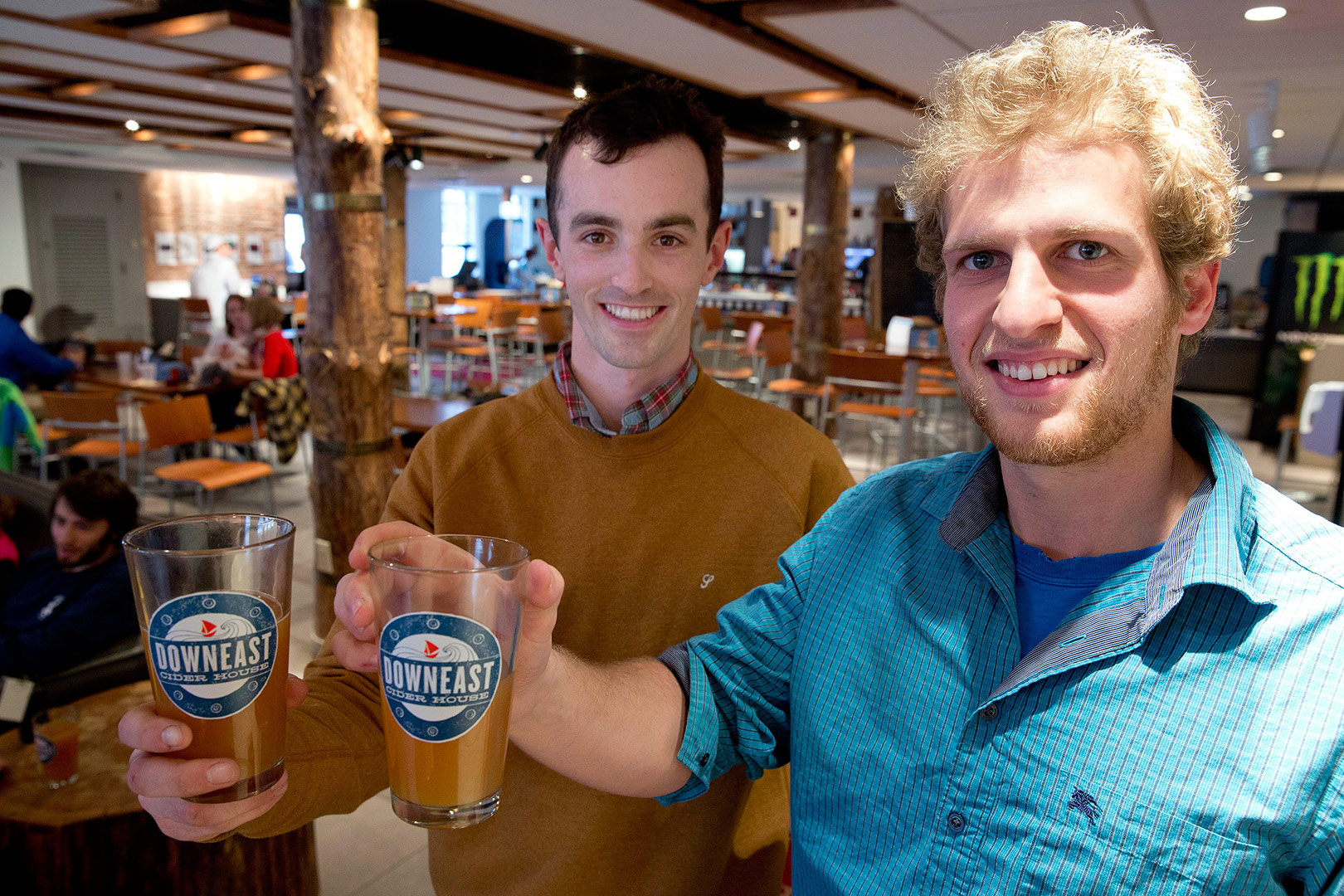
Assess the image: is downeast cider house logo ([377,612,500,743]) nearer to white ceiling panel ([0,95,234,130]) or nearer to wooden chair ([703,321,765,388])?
wooden chair ([703,321,765,388])

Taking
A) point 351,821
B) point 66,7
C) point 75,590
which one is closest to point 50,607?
point 75,590

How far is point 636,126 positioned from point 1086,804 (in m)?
0.97

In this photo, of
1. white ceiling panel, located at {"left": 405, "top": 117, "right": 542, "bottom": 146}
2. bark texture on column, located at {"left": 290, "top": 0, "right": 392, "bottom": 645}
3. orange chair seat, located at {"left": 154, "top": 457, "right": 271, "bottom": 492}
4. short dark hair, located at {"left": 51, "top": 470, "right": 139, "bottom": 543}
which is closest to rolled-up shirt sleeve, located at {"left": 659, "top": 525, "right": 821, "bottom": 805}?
short dark hair, located at {"left": 51, "top": 470, "right": 139, "bottom": 543}

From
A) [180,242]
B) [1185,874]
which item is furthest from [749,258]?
[1185,874]

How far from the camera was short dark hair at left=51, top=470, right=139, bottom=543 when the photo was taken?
9.09 feet

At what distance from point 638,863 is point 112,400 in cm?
Answer: 536

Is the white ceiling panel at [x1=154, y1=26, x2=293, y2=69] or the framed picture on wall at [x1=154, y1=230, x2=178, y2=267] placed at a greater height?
the white ceiling panel at [x1=154, y1=26, x2=293, y2=69]

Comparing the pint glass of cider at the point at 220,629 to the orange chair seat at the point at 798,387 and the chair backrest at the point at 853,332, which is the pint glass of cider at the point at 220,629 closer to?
the orange chair seat at the point at 798,387

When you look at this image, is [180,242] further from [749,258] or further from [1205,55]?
[1205,55]

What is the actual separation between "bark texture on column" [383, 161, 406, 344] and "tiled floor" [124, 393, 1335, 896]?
7.42 ft

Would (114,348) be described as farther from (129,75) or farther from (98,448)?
A: (98,448)

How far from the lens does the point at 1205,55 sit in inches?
191

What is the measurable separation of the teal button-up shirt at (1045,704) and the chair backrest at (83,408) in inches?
215

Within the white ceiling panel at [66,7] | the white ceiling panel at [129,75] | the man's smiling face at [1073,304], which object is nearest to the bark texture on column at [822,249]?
the white ceiling panel at [129,75]
